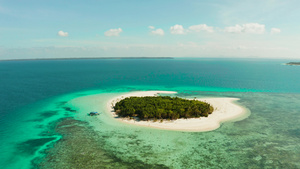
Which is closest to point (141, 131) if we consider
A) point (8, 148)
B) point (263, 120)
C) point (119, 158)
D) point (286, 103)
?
point (119, 158)

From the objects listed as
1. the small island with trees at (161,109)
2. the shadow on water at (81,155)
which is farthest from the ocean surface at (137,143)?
the small island with trees at (161,109)

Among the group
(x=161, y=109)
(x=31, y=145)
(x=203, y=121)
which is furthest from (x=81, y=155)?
(x=203, y=121)

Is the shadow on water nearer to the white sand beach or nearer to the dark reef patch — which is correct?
the dark reef patch

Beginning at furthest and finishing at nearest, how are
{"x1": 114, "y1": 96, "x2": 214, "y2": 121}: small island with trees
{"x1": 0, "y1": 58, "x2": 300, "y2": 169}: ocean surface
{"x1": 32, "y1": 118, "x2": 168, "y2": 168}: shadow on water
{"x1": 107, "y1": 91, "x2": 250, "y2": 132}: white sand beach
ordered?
{"x1": 114, "y1": 96, "x2": 214, "y2": 121}: small island with trees, {"x1": 107, "y1": 91, "x2": 250, "y2": 132}: white sand beach, {"x1": 0, "y1": 58, "x2": 300, "y2": 169}: ocean surface, {"x1": 32, "y1": 118, "x2": 168, "y2": 168}: shadow on water

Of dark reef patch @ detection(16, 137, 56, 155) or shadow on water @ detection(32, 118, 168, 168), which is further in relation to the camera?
dark reef patch @ detection(16, 137, 56, 155)

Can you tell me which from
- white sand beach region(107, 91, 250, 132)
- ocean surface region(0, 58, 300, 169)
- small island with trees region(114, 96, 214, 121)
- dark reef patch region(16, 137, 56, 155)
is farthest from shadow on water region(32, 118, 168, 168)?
small island with trees region(114, 96, 214, 121)

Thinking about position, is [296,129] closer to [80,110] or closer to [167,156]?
[167,156]

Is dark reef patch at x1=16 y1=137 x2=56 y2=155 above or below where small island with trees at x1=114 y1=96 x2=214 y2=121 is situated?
below

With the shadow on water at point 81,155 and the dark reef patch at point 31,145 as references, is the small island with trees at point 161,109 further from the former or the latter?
the dark reef patch at point 31,145

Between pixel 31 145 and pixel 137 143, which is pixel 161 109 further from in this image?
pixel 31 145

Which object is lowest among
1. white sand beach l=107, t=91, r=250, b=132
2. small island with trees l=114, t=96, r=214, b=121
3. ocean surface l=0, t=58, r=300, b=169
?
ocean surface l=0, t=58, r=300, b=169
